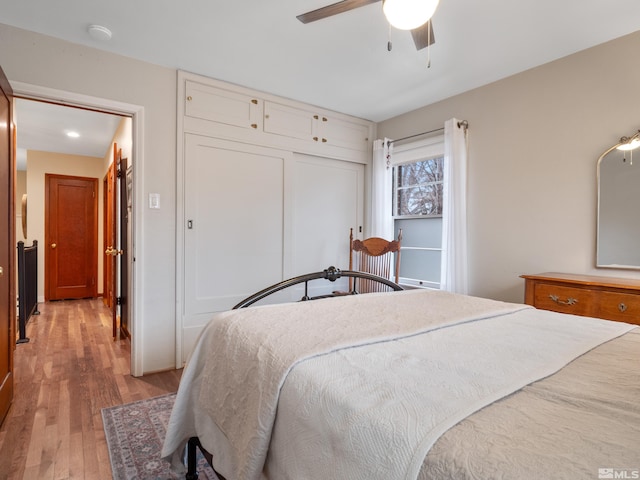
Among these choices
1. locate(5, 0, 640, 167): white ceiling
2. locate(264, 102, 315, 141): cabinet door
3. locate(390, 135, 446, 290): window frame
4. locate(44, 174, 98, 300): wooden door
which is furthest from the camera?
locate(44, 174, 98, 300): wooden door

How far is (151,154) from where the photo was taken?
2787 mm

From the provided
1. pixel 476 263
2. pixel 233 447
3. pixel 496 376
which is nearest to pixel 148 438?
pixel 233 447

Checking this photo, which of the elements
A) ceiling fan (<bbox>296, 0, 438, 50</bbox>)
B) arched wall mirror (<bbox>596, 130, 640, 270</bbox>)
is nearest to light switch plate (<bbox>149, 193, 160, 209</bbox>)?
ceiling fan (<bbox>296, 0, 438, 50</bbox>)

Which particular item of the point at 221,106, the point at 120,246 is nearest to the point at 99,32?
the point at 221,106

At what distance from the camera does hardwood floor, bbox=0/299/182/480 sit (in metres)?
1.69

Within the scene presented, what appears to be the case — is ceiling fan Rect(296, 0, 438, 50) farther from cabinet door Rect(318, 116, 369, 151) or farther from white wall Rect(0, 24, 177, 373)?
cabinet door Rect(318, 116, 369, 151)

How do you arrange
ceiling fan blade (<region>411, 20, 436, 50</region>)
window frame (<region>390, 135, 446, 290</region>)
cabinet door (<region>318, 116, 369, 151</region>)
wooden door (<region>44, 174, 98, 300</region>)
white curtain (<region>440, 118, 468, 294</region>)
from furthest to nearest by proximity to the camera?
wooden door (<region>44, 174, 98, 300</region>), cabinet door (<region>318, 116, 369, 151</region>), window frame (<region>390, 135, 446, 290</region>), white curtain (<region>440, 118, 468, 294</region>), ceiling fan blade (<region>411, 20, 436, 50</region>)

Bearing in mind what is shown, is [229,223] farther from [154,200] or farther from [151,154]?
[151,154]

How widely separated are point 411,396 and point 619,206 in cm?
258

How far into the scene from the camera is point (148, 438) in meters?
1.90

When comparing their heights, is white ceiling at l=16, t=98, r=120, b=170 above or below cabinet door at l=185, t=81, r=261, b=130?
above

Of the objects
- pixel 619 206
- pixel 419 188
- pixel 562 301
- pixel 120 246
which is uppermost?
pixel 419 188

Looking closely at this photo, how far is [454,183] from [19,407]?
3690 millimetres

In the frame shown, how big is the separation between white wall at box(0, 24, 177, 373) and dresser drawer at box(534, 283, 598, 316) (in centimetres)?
278
